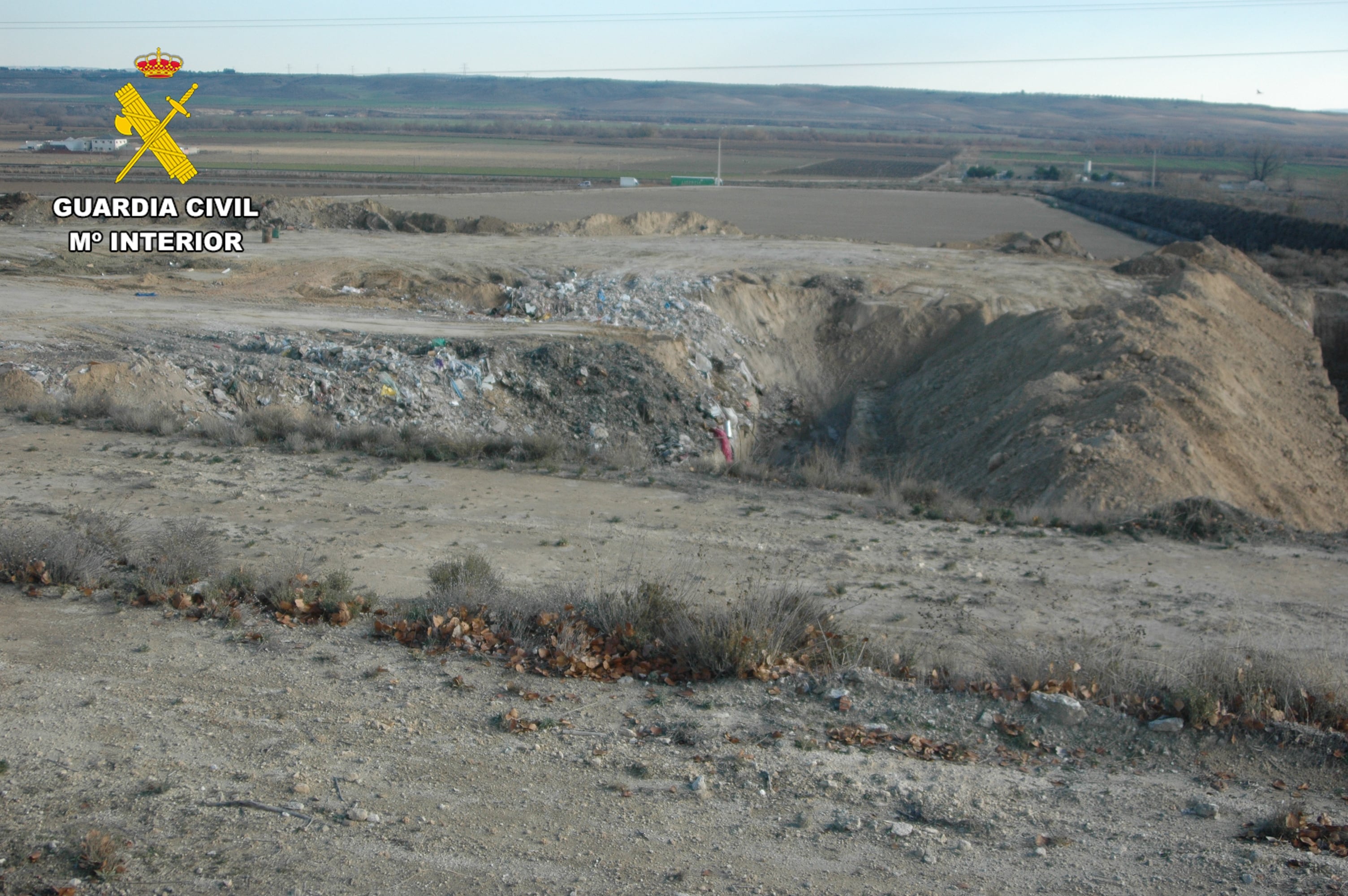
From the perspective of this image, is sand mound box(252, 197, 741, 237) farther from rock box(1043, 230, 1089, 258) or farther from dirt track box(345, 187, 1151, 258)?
rock box(1043, 230, 1089, 258)

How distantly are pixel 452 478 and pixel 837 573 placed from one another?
4864mm

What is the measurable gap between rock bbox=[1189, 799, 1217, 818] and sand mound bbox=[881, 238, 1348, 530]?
298 inches

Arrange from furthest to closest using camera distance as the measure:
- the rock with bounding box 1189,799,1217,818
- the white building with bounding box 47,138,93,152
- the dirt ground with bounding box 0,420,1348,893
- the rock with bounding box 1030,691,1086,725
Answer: the white building with bounding box 47,138,93,152 < the rock with bounding box 1030,691,1086,725 < the rock with bounding box 1189,799,1217,818 < the dirt ground with bounding box 0,420,1348,893

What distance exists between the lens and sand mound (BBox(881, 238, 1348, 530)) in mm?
13352

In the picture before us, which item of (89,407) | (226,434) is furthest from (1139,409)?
(89,407)

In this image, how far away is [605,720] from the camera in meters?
5.47

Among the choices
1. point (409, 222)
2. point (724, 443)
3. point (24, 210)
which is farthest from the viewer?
point (409, 222)

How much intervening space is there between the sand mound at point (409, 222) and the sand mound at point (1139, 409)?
60.0 ft

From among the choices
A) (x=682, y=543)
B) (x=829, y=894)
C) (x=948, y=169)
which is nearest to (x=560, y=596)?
(x=682, y=543)

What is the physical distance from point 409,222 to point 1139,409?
29.4 m

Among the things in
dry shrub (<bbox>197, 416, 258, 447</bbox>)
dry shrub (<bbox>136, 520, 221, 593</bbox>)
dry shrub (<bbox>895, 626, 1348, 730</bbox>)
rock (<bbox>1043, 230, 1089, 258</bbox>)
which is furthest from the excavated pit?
dry shrub (<bbox>136, 520, 221, 593</bbox>)

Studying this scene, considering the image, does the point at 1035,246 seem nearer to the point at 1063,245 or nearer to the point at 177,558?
the point at 1063,245

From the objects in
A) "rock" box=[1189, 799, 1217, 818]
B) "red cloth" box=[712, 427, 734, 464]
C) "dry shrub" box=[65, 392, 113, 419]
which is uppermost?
"dry shrub" box=[65, 392, 113, 419]

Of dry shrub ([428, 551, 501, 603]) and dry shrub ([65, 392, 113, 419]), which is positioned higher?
dry shrub ([65, 392, 113, 419])
